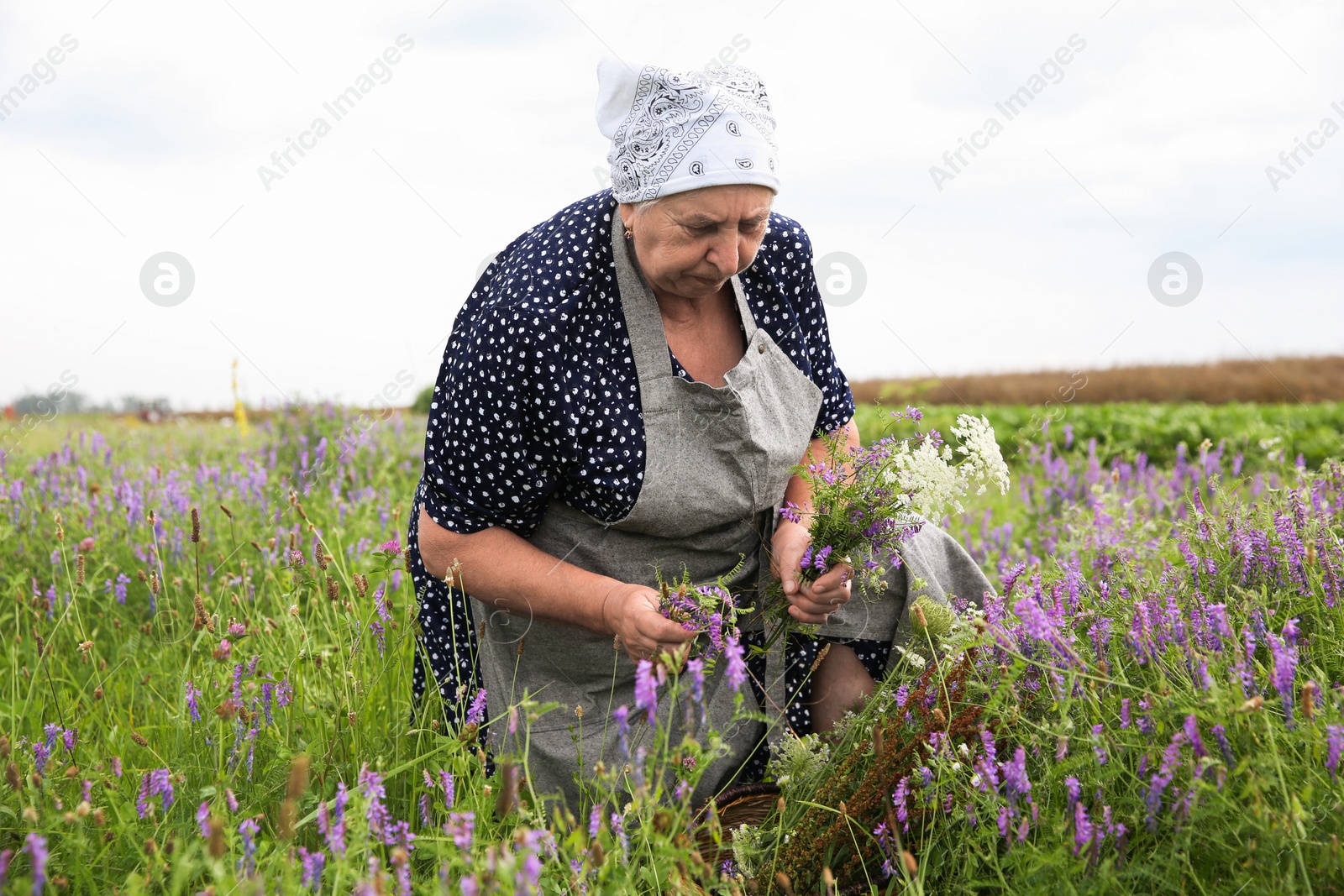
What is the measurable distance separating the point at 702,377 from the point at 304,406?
4787 mm

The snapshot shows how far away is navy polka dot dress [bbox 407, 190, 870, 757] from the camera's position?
2.24 m

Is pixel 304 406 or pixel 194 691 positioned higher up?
pixel 304 406

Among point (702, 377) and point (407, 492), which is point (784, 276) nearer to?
point (702, 377)

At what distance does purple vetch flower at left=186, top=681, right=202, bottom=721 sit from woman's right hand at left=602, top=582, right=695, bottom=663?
888mm

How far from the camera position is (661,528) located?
7.99ft

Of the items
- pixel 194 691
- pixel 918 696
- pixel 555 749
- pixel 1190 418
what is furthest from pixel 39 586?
pixel 1190 418

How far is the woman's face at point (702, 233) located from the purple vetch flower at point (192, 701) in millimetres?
1344

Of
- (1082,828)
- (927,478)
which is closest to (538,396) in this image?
(927,478)

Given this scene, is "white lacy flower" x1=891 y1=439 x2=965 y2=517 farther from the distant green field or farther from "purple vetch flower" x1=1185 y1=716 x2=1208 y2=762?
the distant green field

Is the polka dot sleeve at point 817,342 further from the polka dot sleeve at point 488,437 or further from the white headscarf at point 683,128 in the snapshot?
the polka dot sleeve at point 488,437

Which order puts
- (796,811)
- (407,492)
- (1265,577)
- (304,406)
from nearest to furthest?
1. (796,811)
2. (1265,577)
3. (407,492)
4. (304,406)

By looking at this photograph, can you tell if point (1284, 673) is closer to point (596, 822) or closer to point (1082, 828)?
point (1082, 828)

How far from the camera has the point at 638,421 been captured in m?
2.38

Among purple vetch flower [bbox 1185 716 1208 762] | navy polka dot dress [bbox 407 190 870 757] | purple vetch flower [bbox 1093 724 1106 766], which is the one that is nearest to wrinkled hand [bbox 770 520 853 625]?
navy polka dot dress [bbox 407 190 870 757]
